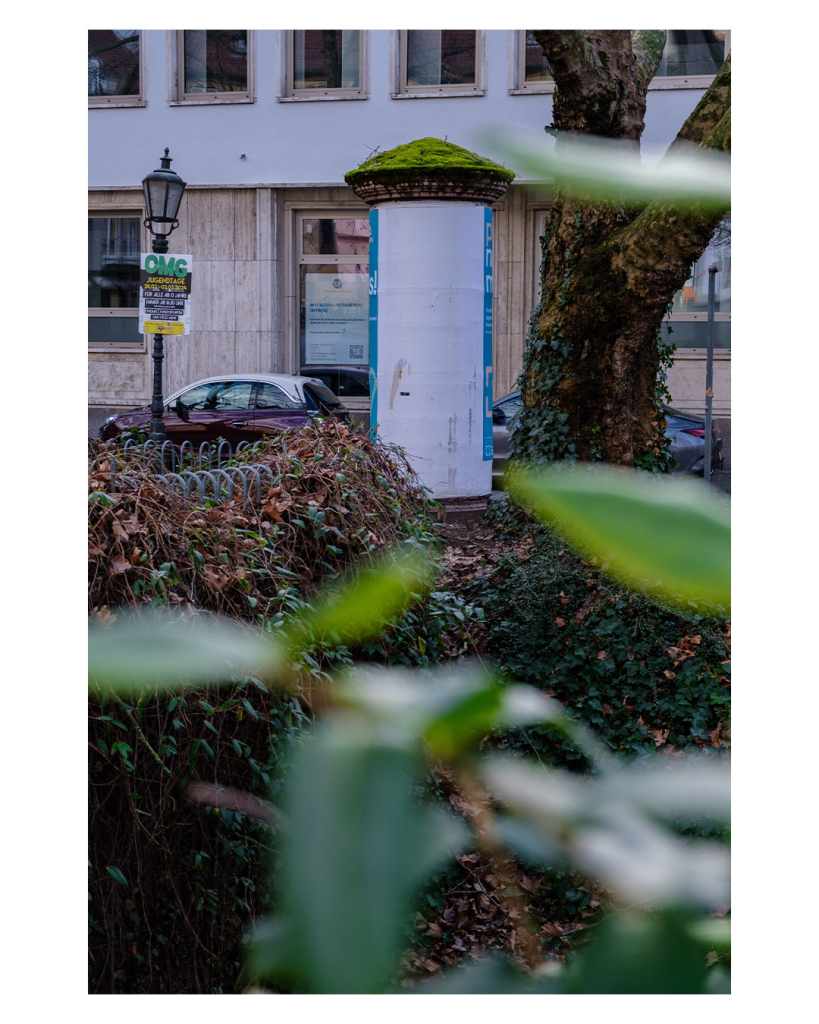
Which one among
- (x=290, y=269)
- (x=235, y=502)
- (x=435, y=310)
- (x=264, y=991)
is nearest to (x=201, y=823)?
(x=235, y=502)

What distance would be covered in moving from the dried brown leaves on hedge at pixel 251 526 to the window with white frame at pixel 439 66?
10911mm

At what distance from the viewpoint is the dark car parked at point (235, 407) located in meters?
11.8

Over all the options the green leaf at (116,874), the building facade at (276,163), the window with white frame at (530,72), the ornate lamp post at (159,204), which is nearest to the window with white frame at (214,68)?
the building facade at (276,163)

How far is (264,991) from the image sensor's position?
0.40 meters

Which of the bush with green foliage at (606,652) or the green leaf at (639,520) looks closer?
the green leaf at (639,520)

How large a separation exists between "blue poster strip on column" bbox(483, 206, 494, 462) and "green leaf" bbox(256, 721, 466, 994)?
8.30 meters

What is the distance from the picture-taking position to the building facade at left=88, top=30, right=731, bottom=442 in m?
15.0

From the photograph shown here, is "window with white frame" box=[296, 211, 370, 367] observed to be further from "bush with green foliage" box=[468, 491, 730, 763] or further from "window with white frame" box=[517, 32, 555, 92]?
"bush with green foliage" box=[468, 491, 730, 763]

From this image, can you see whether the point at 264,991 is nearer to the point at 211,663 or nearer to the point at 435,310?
the point at 211,663

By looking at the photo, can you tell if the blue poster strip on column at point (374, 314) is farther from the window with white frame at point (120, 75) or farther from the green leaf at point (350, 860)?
the window with white frame at point (120, 75)

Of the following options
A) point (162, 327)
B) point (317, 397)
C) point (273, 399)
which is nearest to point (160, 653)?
point (162, 327)

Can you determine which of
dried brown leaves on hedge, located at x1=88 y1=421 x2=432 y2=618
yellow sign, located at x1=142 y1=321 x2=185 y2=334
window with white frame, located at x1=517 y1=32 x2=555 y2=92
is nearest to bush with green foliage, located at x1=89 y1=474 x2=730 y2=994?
dried brown leaves on hedge, located at x1=88 y1=421 x2=432 y2=618

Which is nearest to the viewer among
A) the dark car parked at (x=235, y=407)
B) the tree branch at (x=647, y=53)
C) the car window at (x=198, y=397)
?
the tree branch at (x=647, y=53)

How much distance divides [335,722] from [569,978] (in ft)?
0.38
